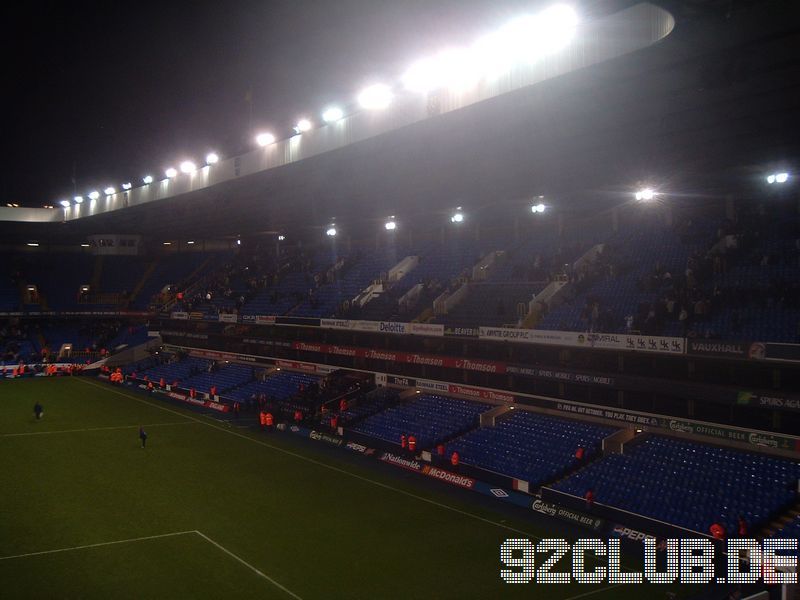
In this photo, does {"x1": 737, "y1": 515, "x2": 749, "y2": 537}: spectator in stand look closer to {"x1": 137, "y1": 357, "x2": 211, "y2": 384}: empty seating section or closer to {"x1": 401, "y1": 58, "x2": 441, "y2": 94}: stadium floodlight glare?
{"x1": 401, "y1": 58, "x2": 441, "y2": 94}: stadium floodlight glare

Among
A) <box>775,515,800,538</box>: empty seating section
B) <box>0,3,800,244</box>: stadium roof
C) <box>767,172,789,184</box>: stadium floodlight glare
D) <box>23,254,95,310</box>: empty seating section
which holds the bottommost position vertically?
<box>775,515,800,538</box>: empty seating section

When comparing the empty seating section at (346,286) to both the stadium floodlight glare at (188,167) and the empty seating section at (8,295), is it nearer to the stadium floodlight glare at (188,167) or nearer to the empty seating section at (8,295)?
the stadium floodlight glare at (188,167)

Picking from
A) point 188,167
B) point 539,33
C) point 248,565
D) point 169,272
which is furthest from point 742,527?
point 169,272

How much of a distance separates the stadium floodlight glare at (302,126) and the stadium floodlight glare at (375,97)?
2.23 metres

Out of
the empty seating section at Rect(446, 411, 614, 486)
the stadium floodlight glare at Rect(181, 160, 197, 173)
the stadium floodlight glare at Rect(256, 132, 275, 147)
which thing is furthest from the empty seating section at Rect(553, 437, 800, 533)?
the stadium floodlight glare at Rect(181, 160, 197, 173)

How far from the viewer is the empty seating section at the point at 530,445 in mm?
22344

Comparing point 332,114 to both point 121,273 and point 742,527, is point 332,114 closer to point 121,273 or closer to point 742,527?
point 742,527

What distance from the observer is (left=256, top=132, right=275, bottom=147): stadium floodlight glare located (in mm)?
22547

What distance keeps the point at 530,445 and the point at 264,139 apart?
1532 cm

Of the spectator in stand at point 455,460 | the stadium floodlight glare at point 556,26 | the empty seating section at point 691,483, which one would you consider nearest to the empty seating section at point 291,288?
the spectator in stand at point 455,460

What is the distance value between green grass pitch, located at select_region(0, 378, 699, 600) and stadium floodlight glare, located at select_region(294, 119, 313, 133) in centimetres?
1284

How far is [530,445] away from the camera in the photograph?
79.2 ft

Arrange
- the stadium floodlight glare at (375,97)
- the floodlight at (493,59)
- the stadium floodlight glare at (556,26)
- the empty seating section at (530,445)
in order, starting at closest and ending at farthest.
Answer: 1. the stadium floodlight glare at (556,26)
2. the floodlight at (493,59)
3. the stadium floodlight glare at (375,97)
4. the empty seating section at (530,445)

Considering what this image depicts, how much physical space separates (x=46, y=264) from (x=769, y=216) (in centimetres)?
6194
